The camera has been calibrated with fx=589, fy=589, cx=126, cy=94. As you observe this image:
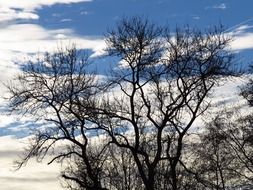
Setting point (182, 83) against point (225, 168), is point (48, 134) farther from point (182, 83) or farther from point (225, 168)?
point (225, 168)

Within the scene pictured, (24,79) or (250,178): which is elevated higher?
(24,79)

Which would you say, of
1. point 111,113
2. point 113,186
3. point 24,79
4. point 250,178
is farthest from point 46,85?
point 250,178

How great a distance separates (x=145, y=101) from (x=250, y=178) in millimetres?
20321

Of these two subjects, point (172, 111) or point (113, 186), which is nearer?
point (172, 111)

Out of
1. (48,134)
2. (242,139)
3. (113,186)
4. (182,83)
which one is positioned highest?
(182,83)

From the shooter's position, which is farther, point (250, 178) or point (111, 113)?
point (250, 178)

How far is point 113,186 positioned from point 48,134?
1981cm

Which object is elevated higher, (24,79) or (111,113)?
(24,79)

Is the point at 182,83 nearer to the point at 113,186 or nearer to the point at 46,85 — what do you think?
the point at 46,85

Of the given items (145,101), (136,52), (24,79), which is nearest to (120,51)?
(136,52)

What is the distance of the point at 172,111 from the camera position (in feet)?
106

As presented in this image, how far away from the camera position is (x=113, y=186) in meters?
51.0

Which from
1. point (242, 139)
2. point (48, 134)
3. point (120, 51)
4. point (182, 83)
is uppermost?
point (120, 51)

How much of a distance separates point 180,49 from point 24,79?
8.68 meters
